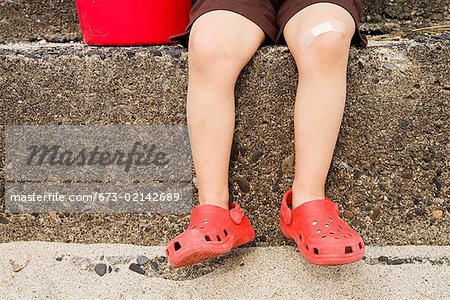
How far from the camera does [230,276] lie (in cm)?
130

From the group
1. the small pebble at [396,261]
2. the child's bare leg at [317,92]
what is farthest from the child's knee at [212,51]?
the small pebble at [396,261]

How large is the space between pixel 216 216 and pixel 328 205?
0.23 m

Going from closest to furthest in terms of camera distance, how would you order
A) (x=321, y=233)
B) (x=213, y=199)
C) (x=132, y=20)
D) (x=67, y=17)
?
1. (x=321, y=233)
2. (x=213, y=199)
3. (x=132, y=20)
4. (x=67, y=17)

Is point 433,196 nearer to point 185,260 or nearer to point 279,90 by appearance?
point 279,90

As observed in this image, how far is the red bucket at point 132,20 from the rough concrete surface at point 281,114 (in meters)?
0.05

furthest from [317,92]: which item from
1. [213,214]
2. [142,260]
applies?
[142,260]

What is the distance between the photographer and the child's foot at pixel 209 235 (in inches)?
45.6

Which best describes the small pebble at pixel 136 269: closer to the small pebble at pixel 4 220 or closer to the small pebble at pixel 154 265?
the small pebble at pixel 154 265

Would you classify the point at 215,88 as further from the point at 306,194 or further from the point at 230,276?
the point at 230,276

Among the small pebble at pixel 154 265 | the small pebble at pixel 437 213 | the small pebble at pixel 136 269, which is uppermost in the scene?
the small pebble at pixel 437 213

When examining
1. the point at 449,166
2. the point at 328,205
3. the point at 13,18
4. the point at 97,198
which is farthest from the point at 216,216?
the point at 13,18

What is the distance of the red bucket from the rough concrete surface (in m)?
0.05

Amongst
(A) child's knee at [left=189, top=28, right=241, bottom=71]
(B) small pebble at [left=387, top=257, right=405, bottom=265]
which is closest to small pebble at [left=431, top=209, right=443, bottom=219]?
(B) small pebble at [left=387, top=257, right=405, bottom=265]

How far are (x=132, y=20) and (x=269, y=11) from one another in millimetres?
308
